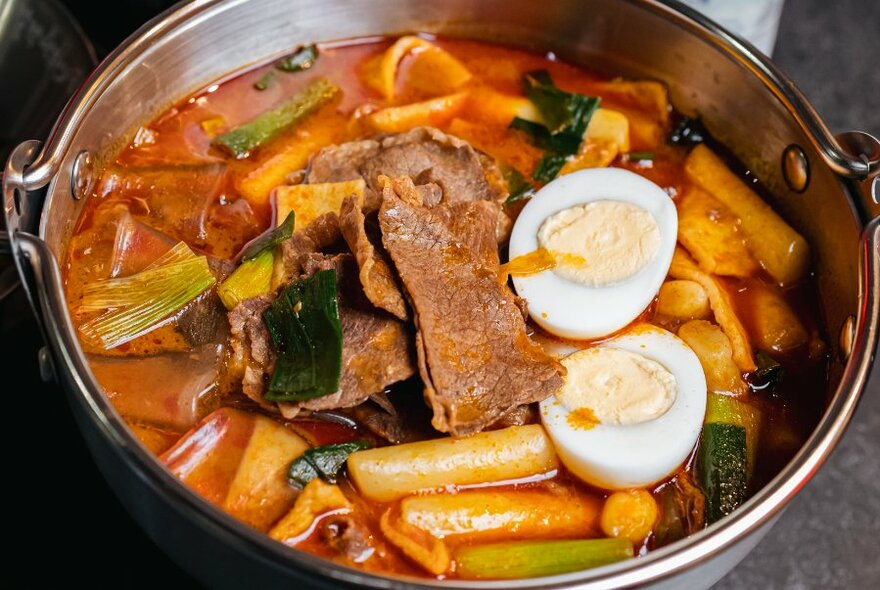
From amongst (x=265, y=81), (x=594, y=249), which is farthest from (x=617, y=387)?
(x=265, y=81)

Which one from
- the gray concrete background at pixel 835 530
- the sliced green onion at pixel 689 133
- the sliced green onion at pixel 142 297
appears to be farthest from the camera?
the sliced green onion at pixel 689 133

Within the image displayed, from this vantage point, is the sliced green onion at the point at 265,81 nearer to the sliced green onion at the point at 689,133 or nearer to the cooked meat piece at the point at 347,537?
the sliced green onion at the point at 689,133

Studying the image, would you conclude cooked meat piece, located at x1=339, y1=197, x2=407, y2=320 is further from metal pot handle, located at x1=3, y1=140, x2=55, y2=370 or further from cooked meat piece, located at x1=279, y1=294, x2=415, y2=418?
metal pot handle, located at x1=3, y1=140, x2=55, y2=370

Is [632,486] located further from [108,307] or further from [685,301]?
[108,307]

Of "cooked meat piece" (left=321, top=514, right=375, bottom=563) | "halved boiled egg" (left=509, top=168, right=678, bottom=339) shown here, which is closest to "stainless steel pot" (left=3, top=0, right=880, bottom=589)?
"cooked meat piece" (left=321, top=514, right=375, bottom=563)

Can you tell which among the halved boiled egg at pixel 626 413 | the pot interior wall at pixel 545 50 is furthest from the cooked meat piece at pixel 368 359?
the pot interior wall at pixel 545 50

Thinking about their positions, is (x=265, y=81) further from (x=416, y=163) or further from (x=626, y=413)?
(x=626, y=413)

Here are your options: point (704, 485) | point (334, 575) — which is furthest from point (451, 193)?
point (334, 575)
